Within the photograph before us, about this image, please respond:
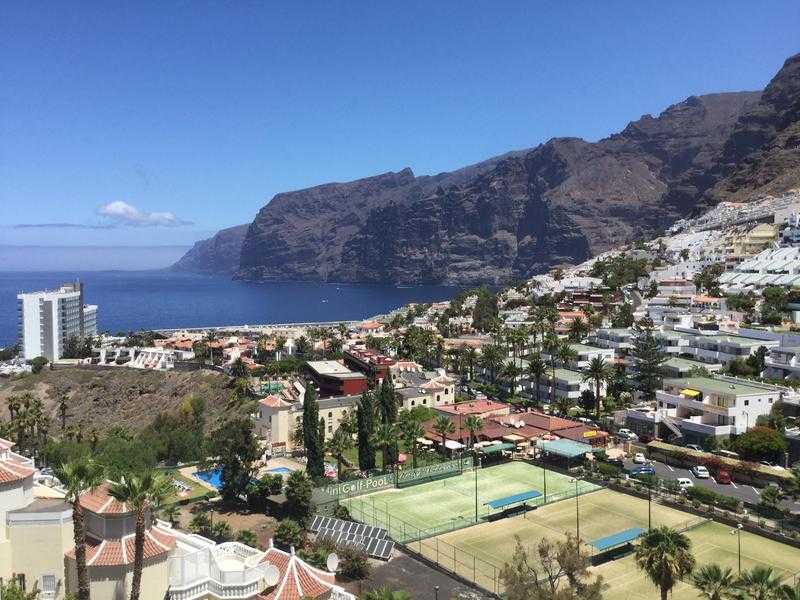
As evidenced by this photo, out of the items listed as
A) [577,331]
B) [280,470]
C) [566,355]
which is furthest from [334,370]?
[577,331]

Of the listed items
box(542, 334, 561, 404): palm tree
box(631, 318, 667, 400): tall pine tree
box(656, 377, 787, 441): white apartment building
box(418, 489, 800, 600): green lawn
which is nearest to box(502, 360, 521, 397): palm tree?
box(542, 334, 561, 404): palm tree

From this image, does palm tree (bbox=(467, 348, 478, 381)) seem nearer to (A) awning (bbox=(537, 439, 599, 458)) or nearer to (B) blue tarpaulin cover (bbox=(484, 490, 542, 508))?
(A) awning (bbox=(537, 439, 599, 458))

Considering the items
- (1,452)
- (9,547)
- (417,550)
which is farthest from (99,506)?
(417,550)

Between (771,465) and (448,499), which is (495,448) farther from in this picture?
(771,465)

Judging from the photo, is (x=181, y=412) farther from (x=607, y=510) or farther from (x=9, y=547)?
(x=9, y=547)

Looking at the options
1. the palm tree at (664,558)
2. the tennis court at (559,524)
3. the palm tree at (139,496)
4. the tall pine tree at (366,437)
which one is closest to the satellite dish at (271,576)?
the palm tree at (139,496)

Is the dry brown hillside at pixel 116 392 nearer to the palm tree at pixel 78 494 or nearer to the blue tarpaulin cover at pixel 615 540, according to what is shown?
the blue tarpaulin cover at pixel 615 540
